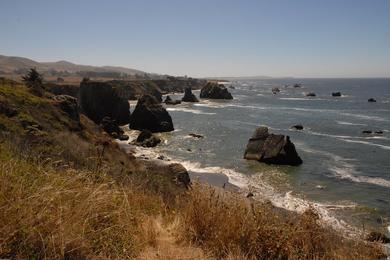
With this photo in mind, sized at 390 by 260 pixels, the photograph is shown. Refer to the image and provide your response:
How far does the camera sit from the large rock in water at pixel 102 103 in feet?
186

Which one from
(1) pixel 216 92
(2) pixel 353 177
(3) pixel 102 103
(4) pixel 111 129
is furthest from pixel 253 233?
(1) pixel 216 92

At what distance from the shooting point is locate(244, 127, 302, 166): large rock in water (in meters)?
33.1

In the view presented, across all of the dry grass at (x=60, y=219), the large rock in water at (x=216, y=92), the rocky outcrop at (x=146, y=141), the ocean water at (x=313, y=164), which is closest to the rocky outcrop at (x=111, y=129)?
the rocky outcrop at (x=146, y=141)

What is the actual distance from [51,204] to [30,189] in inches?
11.3

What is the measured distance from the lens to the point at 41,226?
148 inches

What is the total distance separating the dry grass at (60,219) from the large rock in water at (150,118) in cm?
4544

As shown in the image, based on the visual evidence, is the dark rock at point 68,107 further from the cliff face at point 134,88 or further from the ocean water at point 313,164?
the ocean water at point 313,164

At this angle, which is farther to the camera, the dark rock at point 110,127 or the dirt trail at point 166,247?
the dark rock at point 110,127

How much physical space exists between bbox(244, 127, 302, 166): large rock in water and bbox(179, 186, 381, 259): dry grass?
1095 inches

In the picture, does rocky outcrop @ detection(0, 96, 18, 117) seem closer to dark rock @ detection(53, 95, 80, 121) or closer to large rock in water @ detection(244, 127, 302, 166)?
dark rock @ detection(53, 95, 80, 121)

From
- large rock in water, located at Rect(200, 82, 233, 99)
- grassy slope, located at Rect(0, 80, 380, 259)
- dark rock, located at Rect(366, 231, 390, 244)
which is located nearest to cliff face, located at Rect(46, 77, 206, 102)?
large rock in water, located at Rect(200, 82, 233, 99)

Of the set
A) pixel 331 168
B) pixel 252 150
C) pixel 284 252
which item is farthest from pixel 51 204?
pixel 252 150

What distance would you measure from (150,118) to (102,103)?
10.1 m

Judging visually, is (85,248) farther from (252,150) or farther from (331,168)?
(252,150)
